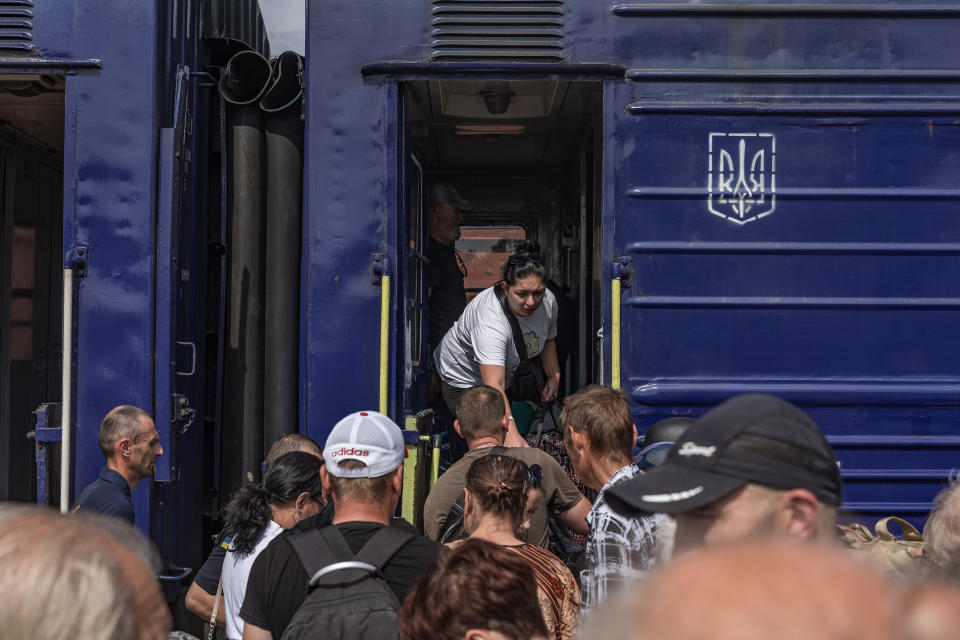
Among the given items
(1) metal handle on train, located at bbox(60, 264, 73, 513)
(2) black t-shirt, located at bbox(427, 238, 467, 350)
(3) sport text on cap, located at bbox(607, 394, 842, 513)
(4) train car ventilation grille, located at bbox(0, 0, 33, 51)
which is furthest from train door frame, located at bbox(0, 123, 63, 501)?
(3) sport text on cap, located at bbox(607, 394, 842, 513)

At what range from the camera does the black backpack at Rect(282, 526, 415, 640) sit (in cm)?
221

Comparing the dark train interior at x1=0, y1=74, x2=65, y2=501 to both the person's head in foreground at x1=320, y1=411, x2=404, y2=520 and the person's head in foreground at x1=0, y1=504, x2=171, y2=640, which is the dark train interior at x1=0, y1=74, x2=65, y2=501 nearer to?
the person's head in foreground at x1=320, y1=411, x2=404, y2=520

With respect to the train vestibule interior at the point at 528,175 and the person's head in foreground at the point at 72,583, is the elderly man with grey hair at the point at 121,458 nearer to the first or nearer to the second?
the train vestibule interior at the point at 528,175

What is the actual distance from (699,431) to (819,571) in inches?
27.7

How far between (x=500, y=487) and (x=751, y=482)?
4.77ft

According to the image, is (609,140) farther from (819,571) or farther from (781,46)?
(819,571)

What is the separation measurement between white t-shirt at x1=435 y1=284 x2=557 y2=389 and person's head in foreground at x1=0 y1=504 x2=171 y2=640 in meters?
3.42

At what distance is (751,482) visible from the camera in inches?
55.0

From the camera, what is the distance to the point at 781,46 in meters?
4.04

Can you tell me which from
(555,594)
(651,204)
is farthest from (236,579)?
(651,204)

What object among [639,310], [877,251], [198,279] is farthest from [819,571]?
[198,279]

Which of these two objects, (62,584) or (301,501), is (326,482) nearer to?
(301,501)

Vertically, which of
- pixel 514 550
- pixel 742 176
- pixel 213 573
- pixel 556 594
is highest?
pixel 742 176

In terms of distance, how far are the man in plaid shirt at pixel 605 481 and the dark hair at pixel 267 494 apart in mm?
951
